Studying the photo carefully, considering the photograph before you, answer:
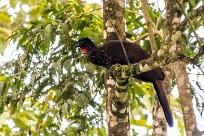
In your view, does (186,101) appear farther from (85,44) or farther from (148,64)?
(148,64)

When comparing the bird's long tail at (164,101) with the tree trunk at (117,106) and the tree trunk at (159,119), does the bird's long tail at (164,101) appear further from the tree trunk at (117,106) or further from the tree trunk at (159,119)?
the tree trunk at (117,106)

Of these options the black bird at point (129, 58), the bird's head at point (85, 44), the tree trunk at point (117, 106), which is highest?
the bird's head at point (85, 44)

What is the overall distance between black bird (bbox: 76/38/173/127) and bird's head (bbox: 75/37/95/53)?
8 centimetres

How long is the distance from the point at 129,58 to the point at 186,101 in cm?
45

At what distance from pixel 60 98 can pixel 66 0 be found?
0.89 metres

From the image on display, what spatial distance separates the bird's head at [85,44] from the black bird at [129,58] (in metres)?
0.08

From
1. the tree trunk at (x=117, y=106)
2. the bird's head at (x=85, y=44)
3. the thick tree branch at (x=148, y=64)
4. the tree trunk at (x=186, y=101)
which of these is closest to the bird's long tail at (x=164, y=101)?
the tree trunk at (x=186, y=101)

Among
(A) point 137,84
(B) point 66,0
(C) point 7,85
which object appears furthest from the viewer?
(B) point 66,0

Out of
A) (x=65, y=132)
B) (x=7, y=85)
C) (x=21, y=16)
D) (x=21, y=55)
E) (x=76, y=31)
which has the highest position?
(x=21, y=16)

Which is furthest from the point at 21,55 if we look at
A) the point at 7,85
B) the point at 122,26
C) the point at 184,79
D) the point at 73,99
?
the point at 184,79

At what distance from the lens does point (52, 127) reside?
339cm

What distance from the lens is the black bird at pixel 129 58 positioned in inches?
116

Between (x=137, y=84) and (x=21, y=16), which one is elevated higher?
(x=21, y=16)

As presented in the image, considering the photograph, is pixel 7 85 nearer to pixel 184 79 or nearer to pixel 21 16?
pixel 21 16
